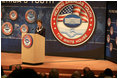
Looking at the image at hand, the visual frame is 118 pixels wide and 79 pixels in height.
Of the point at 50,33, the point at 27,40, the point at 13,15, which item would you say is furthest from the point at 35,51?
the point at 13,15

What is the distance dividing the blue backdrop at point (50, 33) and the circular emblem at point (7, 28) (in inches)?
4.8

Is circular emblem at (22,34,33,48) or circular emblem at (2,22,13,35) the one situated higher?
circular emblem at (2,22,13,35)

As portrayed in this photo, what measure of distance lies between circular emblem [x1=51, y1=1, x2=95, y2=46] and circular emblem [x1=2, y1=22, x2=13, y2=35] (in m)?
1.82

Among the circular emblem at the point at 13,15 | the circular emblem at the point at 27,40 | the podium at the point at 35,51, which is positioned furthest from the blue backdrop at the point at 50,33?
the circular emblem at the point at 27,40

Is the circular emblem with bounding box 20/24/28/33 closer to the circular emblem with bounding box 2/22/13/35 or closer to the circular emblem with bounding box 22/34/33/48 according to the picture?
the circular emblem with bounding box 2/22/13/35

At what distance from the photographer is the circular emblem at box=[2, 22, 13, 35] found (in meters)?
9.39

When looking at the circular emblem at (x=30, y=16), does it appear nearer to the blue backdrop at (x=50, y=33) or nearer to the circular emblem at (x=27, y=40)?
the blue backdrop at (x=50, y=33)

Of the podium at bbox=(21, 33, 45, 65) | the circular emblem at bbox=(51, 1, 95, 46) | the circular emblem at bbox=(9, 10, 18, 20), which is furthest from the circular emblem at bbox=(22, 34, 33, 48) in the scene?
the circular emblem at bbox=(9, 10, 18, 20)

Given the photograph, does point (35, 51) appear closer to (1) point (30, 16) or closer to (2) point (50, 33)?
(2) point (50, 33)

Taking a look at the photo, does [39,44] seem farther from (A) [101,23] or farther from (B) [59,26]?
(A) [101,23]

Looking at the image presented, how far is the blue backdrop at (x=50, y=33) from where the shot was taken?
8.36m

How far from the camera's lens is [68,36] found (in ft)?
28.4

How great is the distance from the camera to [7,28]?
30.9ft

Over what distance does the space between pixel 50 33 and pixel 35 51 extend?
234cm
